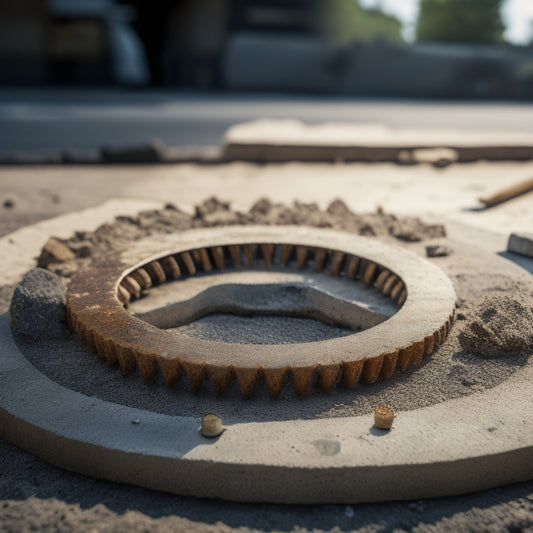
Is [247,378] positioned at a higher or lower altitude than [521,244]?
lower

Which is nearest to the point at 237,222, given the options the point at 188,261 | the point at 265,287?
the point at 188,261

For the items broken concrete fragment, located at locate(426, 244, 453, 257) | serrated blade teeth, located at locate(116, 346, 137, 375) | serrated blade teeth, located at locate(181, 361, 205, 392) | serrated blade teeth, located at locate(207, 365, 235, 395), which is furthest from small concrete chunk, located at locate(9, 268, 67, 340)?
broken concrete fragment, located at locate(426, 244, 453, 257)

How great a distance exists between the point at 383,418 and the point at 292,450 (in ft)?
1.21

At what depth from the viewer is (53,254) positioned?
4.02 m

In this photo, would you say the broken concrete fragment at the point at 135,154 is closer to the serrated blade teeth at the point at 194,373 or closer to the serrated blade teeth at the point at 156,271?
the serrated blade teeth at the point at 156,271

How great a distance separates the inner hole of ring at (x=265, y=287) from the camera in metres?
3.62

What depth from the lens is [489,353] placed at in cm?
287

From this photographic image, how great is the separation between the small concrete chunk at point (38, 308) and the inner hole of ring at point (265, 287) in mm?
444

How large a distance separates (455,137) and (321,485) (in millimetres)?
7574

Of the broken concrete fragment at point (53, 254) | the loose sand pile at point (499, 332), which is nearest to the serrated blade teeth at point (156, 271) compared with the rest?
the broken concrete fragment at point (53, 254)

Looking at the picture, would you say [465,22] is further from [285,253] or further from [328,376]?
[328,376]

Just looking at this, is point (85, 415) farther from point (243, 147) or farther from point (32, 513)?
point (243, 147)

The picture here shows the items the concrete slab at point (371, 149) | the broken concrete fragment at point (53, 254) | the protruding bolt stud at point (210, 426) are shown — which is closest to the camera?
the protruding bolt stud at point (210, 426)

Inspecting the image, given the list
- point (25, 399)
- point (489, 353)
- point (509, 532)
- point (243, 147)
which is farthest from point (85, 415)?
point (243, 147)
